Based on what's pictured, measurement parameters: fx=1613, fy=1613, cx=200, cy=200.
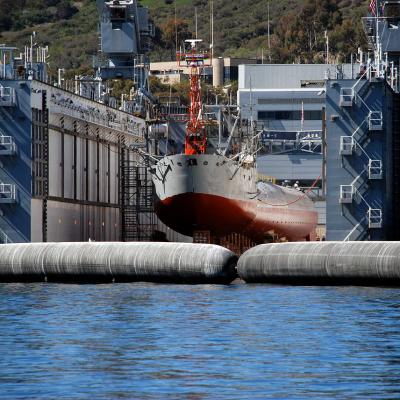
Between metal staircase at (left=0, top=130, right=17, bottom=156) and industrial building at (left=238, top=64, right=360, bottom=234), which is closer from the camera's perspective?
metal staircase at (left=0, top=130, right=17, bottom=156)

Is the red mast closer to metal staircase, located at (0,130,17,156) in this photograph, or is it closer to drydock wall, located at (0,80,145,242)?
drydock wall, located at (0,80,145,242)

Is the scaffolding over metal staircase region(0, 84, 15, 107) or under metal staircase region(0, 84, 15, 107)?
under

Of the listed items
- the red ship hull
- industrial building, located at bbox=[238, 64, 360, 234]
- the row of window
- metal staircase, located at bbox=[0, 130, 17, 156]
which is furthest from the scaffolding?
the row of window

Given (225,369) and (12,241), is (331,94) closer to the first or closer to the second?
(12,241)

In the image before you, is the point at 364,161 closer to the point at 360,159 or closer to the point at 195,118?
the point at 360,159

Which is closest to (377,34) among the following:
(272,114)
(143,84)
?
(143,84)

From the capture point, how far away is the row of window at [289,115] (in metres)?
161

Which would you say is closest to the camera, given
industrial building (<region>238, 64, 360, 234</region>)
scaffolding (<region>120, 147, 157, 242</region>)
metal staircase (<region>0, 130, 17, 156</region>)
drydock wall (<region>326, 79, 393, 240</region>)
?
drydock wall (<region>326, 79, 393, 240</region>)

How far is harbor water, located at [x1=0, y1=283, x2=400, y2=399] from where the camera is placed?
35438mm

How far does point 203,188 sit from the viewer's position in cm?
9062

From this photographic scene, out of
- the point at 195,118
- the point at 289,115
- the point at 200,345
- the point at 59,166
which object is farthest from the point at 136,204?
the point at 289,115

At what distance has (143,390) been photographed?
1380 inches

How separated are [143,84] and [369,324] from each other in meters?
72.4

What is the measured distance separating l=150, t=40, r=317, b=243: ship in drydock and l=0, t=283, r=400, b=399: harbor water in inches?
1023
